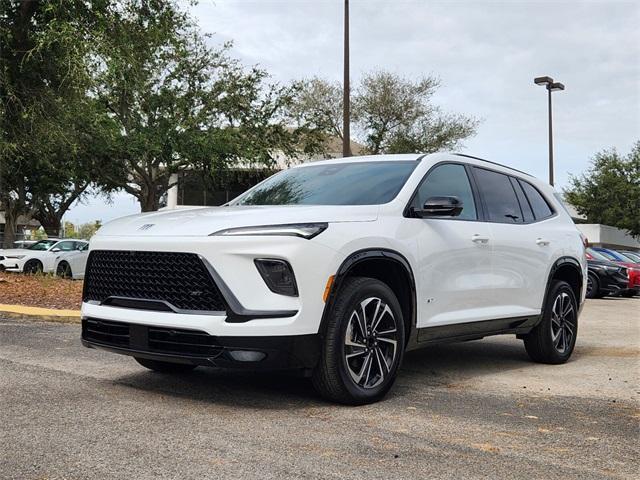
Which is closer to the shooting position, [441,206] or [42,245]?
[441,206]

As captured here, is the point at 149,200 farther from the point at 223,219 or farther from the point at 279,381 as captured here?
the point at 223,219

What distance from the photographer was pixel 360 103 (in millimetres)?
36500

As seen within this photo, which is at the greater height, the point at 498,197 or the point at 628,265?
the point at 498,197

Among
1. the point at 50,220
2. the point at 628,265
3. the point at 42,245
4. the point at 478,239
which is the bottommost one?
the point at 628,265

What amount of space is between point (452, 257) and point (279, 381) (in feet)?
5.65

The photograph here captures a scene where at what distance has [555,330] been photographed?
741 centimetres

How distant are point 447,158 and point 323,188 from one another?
3.94 ft

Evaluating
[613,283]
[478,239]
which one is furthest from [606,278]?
[478,239]

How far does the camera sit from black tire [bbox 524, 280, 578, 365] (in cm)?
724

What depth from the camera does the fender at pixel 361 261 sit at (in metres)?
4.81

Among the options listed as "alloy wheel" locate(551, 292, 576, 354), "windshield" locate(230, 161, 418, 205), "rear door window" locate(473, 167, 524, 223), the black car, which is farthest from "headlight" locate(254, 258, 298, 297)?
the black car

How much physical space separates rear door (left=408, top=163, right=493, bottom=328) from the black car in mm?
14845

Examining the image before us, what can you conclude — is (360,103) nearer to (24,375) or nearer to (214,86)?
(214,86)

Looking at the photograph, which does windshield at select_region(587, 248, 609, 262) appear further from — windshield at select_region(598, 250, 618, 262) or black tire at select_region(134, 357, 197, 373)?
black tire at select_region(134, 357, 197, 373)
